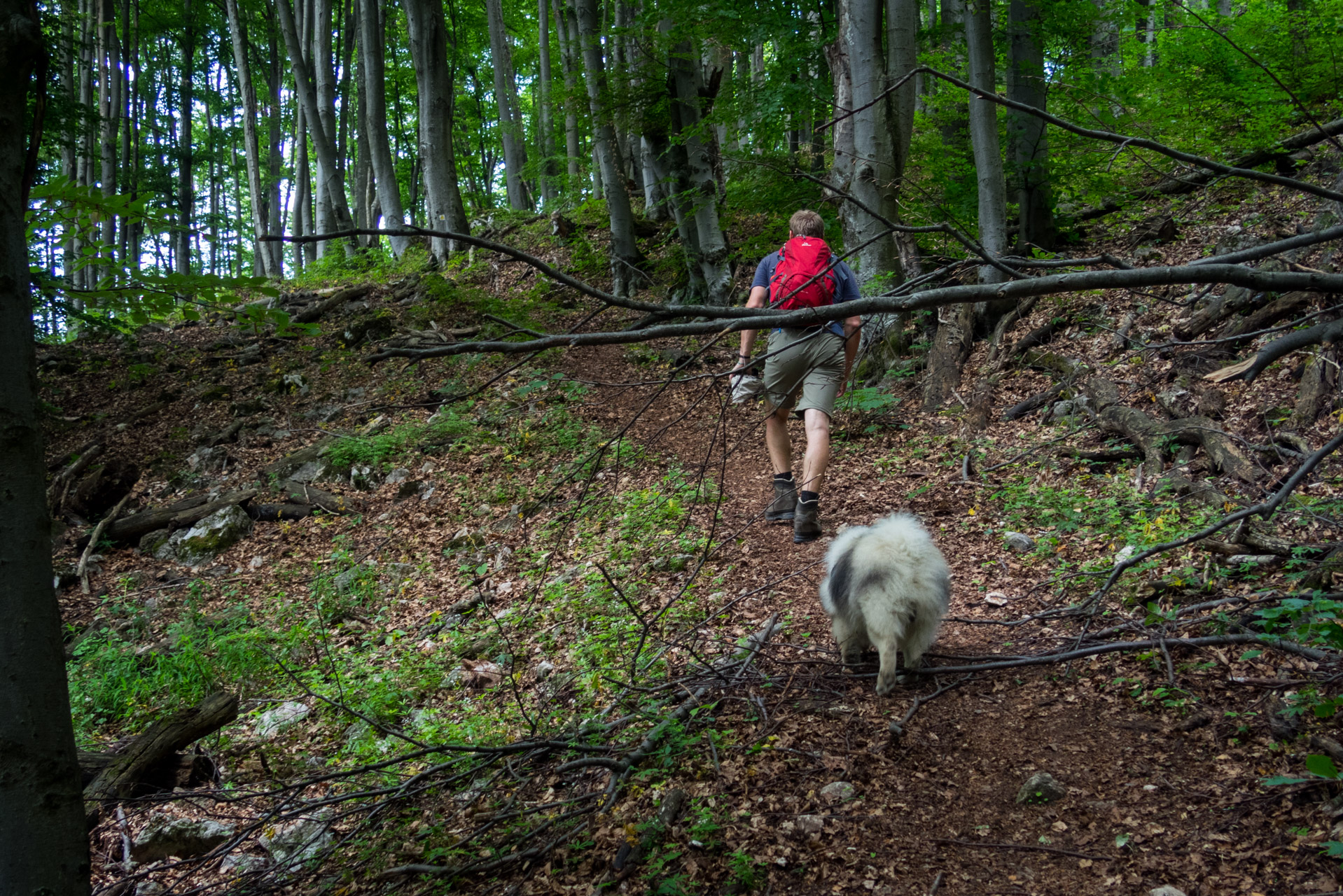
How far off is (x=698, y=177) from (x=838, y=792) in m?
10.1

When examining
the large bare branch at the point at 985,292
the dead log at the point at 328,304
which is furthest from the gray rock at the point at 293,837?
the dead log at the point at 328,304

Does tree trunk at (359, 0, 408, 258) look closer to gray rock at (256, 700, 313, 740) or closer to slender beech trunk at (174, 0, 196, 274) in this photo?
slender beech trunk at (174, 0, 196, 274)

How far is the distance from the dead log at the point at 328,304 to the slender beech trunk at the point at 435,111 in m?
1.98

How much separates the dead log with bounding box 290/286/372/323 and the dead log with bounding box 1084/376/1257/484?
39.2 feet

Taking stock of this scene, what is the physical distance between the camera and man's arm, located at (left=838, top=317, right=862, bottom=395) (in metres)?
4.80

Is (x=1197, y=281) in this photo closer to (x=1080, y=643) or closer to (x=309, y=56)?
(x=1080, y=643)

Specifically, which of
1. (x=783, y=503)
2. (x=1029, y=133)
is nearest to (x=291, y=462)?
(x=783, y=503)

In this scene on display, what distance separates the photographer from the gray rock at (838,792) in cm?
291

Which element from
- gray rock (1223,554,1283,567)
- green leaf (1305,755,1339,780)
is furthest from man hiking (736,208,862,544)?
green leaf (1305,755,1339,780)

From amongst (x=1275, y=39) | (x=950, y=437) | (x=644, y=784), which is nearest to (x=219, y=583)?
(x=644, y=784)

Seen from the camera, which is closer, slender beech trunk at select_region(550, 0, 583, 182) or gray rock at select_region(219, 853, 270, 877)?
gray rock at select_region(219, 853, 270, 877)

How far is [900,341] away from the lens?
8.96 m

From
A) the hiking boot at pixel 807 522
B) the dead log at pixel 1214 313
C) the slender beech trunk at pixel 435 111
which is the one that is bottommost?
the hiking boot at pixel 807 522

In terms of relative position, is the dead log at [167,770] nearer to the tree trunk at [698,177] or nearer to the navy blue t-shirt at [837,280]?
the navy blue t-shirt at [837,280]
